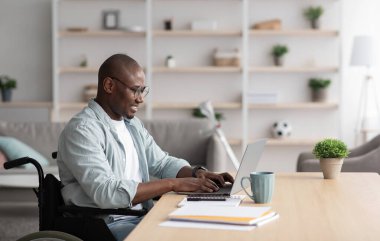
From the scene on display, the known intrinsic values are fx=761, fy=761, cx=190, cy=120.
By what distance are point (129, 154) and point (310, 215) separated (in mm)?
1023

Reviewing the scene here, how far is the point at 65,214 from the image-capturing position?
2707 mm

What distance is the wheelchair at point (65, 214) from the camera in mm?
2551

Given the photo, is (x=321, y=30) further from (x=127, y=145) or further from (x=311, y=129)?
(x=127, y=145)

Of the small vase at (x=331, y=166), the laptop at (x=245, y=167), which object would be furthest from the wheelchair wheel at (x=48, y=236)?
the small vase at (x=331, y=166)

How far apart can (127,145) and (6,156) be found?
9.51 ft

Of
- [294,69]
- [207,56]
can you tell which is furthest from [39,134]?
[294,69]

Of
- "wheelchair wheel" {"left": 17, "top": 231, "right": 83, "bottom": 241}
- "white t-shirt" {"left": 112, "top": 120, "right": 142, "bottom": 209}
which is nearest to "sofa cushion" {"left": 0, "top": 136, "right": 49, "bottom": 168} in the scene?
"white t-shirt" {"left": 112, "top": 120, "right": 142, "bottom": 209}

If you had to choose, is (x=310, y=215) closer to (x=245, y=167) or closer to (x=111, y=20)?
(x=245, y=167)

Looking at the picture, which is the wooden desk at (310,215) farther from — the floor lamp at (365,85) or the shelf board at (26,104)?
the shelf board at (26,104)

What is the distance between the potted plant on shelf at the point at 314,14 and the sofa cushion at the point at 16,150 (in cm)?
335

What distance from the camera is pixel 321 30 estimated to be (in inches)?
305

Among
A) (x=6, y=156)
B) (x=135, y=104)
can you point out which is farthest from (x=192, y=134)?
(x=135, y=104)

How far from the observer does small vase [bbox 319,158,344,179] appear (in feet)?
9.79

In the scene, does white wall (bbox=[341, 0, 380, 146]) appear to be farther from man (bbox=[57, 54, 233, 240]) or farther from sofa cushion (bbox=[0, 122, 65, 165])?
man (bbox=[57, 54, 233, 240])
